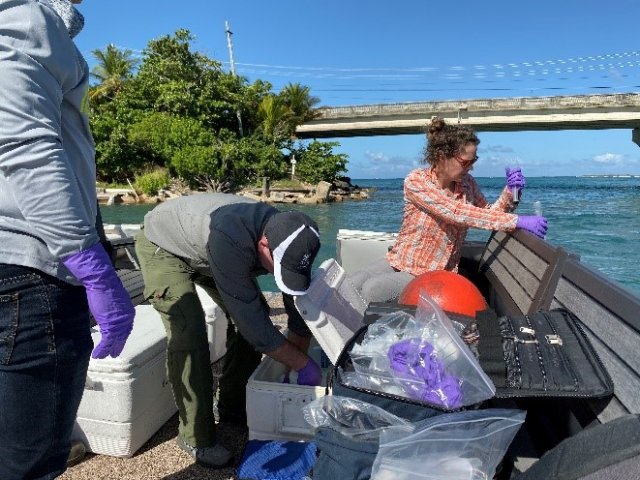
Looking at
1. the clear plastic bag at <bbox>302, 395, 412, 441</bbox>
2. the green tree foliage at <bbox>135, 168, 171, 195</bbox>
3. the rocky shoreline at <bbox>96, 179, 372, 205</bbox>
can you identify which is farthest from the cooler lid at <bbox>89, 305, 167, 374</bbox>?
the green tree foliage at <bbox>135, 168, 171, 195</bbox>

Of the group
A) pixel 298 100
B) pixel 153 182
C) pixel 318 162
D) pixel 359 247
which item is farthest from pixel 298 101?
pixel 359 247

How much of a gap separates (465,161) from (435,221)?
1.61 feet

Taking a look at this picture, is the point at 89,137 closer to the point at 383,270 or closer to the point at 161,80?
the point at 383,270

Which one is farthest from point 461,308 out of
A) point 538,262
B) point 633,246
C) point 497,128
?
point 497,128

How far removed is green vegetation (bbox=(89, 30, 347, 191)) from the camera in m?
32.5

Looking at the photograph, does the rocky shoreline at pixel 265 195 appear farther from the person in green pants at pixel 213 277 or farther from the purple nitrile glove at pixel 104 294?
the purple nitrile glove at pixel 104 294

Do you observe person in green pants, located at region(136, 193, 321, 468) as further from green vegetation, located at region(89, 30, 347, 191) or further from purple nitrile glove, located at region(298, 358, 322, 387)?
green vegetation, located at region(89, 30, 347, 191)

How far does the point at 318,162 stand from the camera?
3975 cm

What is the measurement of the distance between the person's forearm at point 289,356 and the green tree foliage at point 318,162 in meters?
37.0

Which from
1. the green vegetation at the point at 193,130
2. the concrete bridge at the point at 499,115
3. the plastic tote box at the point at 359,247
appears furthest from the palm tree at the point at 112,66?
the plastic tote box at the point at 359,247

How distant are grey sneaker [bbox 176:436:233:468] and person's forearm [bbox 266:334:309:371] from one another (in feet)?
2.12

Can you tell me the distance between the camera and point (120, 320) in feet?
5.60

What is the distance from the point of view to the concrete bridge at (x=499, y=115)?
36.0 meters

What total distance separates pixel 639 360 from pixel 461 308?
4.10 ft
